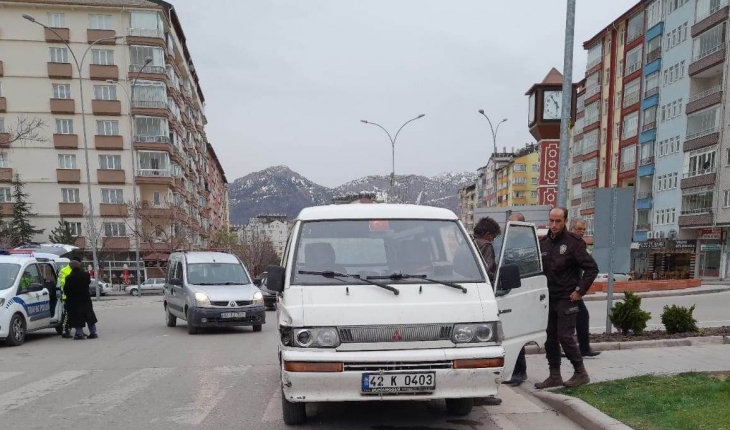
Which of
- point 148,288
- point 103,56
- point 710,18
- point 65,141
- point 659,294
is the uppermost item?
point 710,18

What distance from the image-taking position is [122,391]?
6746 mm

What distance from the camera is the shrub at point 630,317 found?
9203mm

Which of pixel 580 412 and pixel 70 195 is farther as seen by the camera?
pixel 70 195

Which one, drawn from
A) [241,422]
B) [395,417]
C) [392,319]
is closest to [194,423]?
[241,422]

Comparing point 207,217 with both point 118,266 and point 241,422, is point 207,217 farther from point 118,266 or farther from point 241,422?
point 241,422

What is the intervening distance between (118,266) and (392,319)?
53911mm

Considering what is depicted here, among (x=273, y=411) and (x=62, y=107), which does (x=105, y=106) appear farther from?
(x=273, y=411)

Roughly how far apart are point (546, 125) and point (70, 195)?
4954 cm

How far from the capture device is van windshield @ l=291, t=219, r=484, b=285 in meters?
5.18

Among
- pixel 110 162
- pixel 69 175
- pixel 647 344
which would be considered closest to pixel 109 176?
pixel 110 162

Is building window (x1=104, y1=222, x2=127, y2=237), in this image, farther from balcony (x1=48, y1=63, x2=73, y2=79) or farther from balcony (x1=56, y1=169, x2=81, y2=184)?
balcony (x1=48, y1=63, x2=73, y2=79)

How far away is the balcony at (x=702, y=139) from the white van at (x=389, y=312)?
4438 centimetres

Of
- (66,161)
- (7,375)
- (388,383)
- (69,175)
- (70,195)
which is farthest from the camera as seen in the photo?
(70,195)

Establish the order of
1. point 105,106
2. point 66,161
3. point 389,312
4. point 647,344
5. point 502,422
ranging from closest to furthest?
1. point 389,312
2. point 502,422
3. point 647,344
4. point 105,106
5. point 66,161
